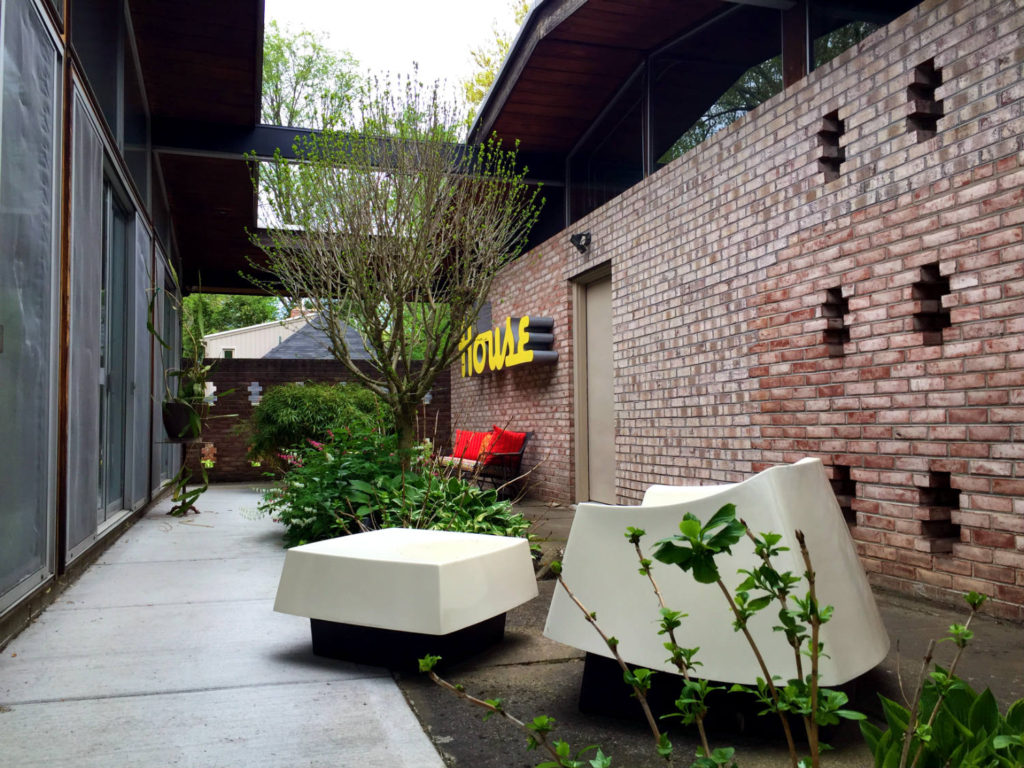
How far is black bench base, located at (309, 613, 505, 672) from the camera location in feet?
8.34

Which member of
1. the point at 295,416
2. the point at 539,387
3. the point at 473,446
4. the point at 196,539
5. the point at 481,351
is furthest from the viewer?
the point at 481,351

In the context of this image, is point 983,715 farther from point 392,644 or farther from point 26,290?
point 26,290

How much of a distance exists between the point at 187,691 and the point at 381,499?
82.0 inches

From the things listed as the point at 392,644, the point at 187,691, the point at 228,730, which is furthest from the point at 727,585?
the point at 187,691

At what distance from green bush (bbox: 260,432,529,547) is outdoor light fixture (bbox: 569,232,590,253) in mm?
3270

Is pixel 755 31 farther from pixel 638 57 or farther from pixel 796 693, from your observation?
pixel 796 693

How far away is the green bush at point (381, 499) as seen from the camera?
166 inches

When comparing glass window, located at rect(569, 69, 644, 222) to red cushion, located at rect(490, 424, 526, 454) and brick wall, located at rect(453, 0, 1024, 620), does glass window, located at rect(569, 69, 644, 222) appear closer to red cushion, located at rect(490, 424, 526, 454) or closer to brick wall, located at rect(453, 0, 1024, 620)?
brick wall, located at rect(453, 0, 1024, 620)

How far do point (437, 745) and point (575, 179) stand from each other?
7322 mm

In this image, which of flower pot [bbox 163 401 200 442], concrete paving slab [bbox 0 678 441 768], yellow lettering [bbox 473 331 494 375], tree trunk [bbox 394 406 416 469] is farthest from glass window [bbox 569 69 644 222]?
concrete paving slab [bbox 0 678 441 768]

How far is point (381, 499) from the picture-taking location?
436 centimetres

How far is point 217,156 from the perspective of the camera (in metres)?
8.01

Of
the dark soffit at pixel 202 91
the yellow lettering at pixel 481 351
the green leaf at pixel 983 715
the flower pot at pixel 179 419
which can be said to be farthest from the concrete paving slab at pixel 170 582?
the yellow lettering at pixel 481 351

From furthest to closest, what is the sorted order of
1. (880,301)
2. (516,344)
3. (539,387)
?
1. (539,387)
2. (516,344)
3. (880,301)
